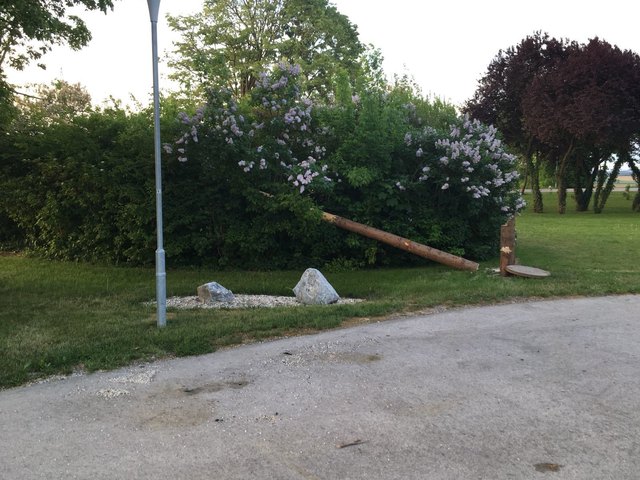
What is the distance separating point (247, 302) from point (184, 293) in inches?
49.5

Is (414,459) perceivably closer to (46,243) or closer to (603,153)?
(46,243)

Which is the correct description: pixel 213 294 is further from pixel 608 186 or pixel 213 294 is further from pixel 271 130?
pixel 608 186

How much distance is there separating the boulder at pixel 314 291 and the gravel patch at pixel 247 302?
4.3 inches

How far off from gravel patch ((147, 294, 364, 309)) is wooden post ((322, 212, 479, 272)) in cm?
227

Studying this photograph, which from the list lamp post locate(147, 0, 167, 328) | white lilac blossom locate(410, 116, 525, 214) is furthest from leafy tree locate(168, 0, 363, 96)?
lamp post locate(147, 0, 167, 328)

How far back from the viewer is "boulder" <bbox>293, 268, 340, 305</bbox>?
7746mm

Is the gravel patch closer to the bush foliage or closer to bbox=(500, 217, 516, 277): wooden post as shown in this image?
the bush foliage

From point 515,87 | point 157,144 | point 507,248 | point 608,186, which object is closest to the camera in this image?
point 157,144

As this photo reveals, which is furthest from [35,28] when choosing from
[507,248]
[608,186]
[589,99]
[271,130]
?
[608,186]

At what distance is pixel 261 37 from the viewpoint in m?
33.6

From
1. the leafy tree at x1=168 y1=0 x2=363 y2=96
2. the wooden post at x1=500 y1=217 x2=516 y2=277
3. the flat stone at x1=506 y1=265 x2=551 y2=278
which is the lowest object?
the flat stone at x1=506 y1=265 x2=551 y2=278

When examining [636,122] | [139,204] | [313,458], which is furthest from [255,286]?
[636,122]

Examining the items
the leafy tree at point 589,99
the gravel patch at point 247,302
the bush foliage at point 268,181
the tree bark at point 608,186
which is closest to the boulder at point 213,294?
the gravel patch at point 247,302

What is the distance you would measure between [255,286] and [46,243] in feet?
21.0
